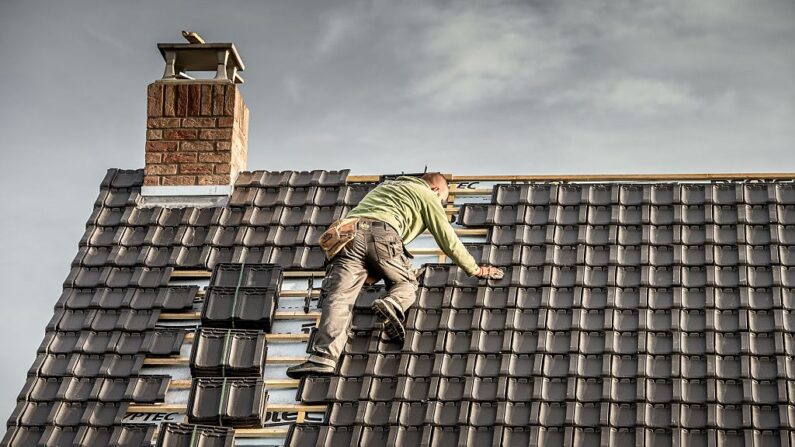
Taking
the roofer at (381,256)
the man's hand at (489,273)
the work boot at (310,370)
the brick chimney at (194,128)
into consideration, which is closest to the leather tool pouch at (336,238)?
the roofer at (381,256)

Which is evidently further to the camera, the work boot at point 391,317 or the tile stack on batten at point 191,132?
the tile stack on batten at point 191,132

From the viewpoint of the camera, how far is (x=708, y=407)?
8.37 m

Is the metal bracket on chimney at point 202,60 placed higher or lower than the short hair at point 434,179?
higher

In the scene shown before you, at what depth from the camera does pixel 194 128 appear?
444 inches

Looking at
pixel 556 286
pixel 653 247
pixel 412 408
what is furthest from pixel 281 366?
pixel 653 247

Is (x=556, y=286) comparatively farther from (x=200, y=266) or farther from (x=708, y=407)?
(x=200, y=266)

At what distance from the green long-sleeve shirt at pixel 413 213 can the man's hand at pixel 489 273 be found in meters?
0.04

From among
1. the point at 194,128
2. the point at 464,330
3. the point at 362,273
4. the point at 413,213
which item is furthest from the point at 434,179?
the point at 194,128

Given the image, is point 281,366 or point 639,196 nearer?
point 281,366

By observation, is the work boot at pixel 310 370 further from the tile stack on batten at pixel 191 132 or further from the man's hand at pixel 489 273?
the tile stack on batten at pixel 191 132

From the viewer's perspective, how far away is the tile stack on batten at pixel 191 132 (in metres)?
11.1

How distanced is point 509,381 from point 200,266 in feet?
8.63

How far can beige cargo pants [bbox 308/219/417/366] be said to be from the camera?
9.16 m

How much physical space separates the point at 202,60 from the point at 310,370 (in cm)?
368
